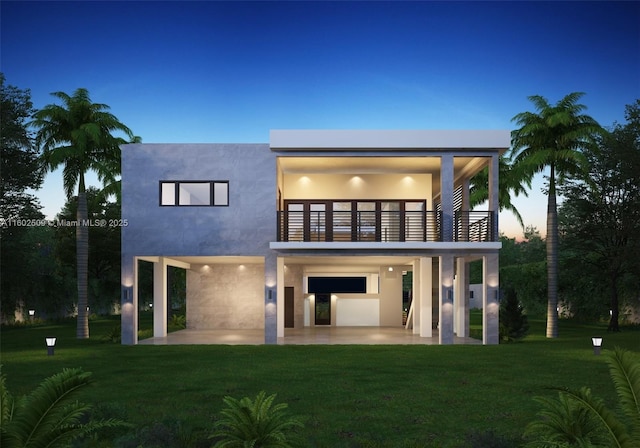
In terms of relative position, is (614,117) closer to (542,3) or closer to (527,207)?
(542,3)

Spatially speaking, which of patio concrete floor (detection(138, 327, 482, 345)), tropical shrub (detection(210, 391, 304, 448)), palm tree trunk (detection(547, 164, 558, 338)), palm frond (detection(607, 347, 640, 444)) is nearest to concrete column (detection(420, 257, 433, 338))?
patio concrete floor (detection(138, 327, 482, 345))

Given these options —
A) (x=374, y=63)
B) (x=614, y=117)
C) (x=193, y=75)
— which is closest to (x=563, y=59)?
(x=614, y=117)

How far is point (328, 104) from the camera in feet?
110

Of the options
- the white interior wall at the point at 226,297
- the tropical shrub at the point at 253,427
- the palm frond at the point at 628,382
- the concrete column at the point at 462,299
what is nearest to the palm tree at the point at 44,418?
the tropical shrub at the point at 253,427

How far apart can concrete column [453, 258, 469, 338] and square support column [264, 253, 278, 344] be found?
7.51m

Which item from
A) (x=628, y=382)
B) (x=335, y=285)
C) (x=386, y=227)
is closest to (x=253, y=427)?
(x=628, y=382)

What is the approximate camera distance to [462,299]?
23859 millimetres

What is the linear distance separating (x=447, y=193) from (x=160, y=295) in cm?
1192

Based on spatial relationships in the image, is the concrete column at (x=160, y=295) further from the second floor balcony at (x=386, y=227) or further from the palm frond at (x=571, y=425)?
the palm frond at (x=571, y=425)

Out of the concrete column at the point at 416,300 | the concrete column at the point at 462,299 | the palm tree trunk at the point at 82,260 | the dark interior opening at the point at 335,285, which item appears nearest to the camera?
the concrete column at the point at 462,299

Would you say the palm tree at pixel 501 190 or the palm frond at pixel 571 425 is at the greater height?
the palm tree at pixel 501 190

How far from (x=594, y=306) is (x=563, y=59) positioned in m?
14.8

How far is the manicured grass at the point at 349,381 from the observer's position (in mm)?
8969

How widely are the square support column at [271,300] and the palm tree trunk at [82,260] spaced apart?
8.45m
